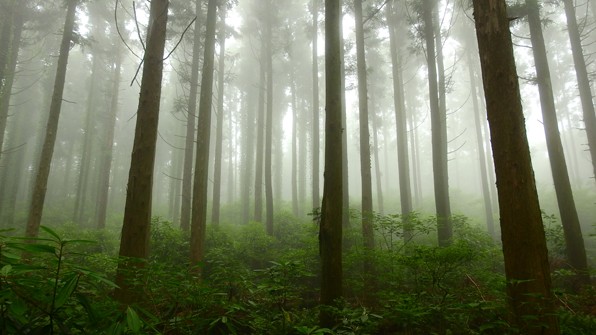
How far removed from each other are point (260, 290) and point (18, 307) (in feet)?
9.03

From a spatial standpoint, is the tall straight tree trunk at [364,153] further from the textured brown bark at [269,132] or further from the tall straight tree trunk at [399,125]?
the textured brown bark at [269,132]

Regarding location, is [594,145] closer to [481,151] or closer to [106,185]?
[481,151]

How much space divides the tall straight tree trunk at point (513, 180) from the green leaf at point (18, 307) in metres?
4.33

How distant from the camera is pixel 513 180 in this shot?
362 cm

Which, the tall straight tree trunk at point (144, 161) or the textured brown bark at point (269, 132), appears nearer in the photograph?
the tall straight tree trunk at point (144, 161)

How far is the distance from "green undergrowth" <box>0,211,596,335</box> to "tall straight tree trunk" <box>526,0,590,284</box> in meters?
1.14

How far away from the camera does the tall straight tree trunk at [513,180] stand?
10.9 feet

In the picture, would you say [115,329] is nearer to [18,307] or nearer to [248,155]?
[18,307]

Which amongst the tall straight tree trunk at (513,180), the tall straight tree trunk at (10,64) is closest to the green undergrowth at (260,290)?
the tall straight tree trunk at (513,180)

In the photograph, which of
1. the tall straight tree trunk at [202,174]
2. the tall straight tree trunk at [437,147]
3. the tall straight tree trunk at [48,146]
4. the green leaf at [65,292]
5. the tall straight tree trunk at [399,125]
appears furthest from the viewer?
the tall straight tree trunk at [399,125]

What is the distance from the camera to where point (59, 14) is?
1569cm

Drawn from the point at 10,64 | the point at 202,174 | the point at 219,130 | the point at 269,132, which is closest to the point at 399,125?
the point at 269,132

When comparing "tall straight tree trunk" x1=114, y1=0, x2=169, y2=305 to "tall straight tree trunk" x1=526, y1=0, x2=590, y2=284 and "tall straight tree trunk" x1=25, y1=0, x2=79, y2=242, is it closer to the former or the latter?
"tall straight tree trunk" x1=25, y1=0, x2=79, y2=242

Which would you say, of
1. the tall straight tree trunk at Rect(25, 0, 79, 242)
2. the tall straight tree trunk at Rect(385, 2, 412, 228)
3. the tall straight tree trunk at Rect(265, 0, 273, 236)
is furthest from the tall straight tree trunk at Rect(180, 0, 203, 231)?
the tall straight tree trunk at Rect(385, 2, 412, 228)
